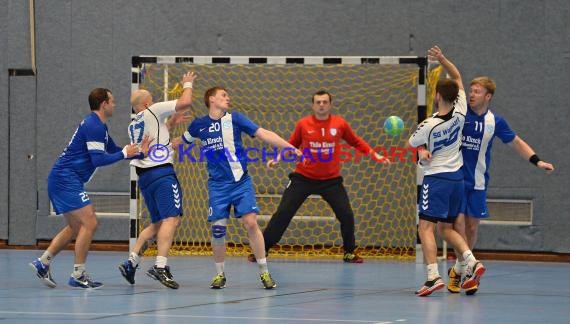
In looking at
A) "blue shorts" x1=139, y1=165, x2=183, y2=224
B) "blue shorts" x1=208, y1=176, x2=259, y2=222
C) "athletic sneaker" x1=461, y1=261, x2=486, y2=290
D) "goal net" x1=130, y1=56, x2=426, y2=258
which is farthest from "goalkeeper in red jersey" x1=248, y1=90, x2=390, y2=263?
"athletic sneaker" x1=461, y1=261, x2=486, y2=290

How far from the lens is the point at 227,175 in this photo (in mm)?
9773

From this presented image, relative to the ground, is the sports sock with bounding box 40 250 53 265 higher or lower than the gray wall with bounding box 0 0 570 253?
lower

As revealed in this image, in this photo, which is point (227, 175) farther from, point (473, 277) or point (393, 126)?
point (473, 277)

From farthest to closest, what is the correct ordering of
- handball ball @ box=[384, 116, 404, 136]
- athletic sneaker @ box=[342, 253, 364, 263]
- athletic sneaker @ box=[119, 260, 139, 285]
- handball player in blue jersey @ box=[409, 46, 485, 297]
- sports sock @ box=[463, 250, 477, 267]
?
athletic sneaker @ box=[342, 253, 364, 263]
handball ball @ box=[384, 116, 404, 136]
athletic sneaker @ box=[119, 260, 139, 285]
handball player in blue jersey @ box=[409, 46, 485, 297]
sports sock @ box=[463, 250, 477, 267]

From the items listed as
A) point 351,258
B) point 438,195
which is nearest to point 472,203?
point 438,195

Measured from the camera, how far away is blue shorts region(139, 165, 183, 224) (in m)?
10.0

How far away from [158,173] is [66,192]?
880 millimetres

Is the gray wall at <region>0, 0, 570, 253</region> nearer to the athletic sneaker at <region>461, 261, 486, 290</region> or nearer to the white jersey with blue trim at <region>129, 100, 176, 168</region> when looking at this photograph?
the white jersey with blue trim at <region>129, 100, 176, 168</region>

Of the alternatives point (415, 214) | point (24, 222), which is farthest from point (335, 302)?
point (24, 222)

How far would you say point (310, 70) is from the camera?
46.9 ft

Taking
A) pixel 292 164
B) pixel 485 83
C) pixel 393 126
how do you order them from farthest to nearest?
pixel 292 164 → pixel 393 126 → pixel 485 83

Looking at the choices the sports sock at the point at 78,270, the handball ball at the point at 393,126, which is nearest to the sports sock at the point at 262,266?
the sports sock at the point at 78,270

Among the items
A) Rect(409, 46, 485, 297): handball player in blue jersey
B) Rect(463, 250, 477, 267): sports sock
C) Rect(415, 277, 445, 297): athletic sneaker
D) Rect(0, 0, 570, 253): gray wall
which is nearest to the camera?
Rect(415, 277, 445, 297): athletic sneaker

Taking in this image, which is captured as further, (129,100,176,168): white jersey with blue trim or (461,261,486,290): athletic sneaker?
(129,100,176,168): white jersey with blue trim
